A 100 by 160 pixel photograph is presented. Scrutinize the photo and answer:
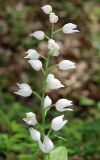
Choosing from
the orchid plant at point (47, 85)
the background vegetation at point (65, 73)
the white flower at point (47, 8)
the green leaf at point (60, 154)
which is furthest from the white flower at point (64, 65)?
the background vegetation at point (65, 73)

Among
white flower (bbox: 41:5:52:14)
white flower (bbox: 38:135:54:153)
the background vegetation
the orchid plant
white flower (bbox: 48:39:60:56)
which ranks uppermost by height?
white flower (bbox: 41:5:52:14)

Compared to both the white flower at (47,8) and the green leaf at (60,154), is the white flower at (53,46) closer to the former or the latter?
the white flower at (47,8)

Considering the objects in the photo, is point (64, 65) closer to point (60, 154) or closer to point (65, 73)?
point (60, 154)

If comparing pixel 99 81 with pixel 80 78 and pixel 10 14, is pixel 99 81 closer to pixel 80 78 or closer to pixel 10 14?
pixel 80 78

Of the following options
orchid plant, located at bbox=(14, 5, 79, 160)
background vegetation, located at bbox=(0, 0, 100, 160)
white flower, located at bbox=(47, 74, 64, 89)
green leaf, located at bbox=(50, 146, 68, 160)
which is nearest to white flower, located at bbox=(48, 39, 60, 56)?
orchid plant, located at bbox=(14, 5, 79, 160)

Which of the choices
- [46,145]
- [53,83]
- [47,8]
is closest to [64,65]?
[53,83]

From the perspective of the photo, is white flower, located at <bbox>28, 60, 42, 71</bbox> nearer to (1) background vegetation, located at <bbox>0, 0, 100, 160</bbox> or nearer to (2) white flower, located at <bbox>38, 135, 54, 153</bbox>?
(2) white flower, located at <bbox>38, 135, 54, 153</bbox>

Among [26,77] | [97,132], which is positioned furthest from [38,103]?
[97,132]
